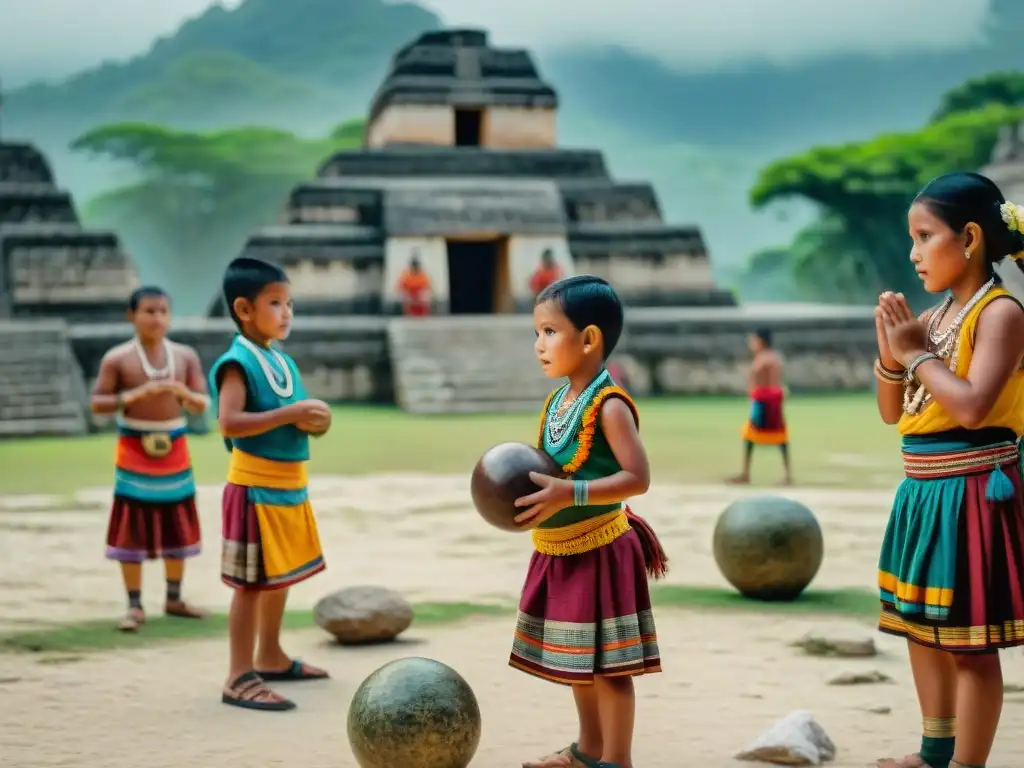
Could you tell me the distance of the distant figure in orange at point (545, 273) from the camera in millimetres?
21109

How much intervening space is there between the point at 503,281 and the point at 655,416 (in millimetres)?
6450

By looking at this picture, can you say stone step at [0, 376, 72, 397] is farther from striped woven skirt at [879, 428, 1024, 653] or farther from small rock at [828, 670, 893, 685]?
striped woven skirt at [879, 428, 1024, 653]

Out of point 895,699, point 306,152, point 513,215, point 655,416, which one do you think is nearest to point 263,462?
point 895,699

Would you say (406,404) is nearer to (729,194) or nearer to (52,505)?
(52,505)

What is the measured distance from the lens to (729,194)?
9031 cm

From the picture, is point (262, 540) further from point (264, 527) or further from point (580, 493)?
point (580, 493)

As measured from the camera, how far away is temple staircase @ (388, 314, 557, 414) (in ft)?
58.1

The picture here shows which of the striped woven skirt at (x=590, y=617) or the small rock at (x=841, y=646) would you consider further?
the small rock at (x=841, y=646)

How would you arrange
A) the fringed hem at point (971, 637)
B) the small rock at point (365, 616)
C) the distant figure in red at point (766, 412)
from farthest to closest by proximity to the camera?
the distant figure in red at point (766, 412) < the small rock at point (365, 616) < the fringed hem at point (971, 637)

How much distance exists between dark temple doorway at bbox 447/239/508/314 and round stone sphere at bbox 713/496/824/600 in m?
19.4

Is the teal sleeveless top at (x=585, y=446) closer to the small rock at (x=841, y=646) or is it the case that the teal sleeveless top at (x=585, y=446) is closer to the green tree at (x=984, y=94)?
the small rock at (x=841, y=646)

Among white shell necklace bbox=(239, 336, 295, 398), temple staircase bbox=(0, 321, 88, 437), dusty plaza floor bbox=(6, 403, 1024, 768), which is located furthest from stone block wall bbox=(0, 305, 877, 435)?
white shell necklace bbox=(239, 336, 295, 398)

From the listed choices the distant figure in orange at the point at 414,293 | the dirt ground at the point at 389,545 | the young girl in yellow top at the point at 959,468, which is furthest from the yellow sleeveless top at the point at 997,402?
the distant figure in orange at the point at 414,293

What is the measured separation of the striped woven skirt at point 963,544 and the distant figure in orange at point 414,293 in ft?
57.4
